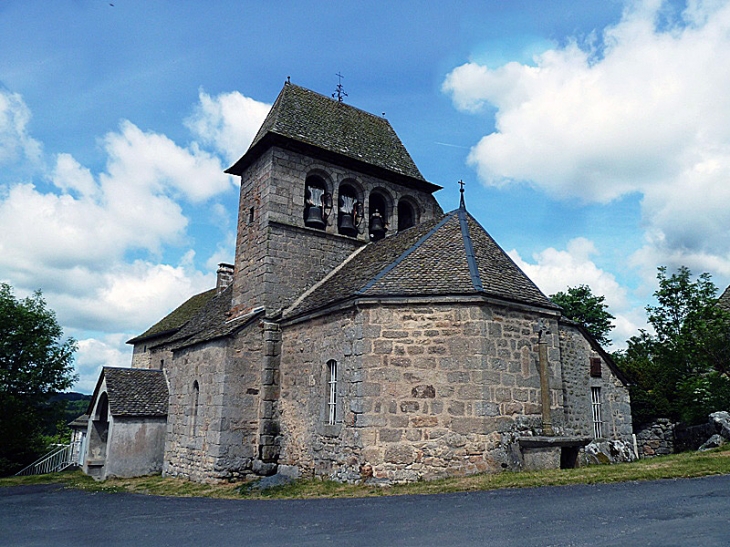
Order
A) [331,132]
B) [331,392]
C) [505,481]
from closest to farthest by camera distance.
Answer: [505,481] < [331,392] < [331,132]

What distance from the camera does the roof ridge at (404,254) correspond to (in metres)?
12.1

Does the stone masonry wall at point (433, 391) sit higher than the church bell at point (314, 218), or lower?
lower

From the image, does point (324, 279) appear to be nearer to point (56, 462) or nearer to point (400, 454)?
point (400, 454)

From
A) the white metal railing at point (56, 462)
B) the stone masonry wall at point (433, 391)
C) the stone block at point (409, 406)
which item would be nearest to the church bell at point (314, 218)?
the stone masonry wall at point (433, 391)

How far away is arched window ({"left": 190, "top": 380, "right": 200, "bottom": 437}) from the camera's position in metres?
15.6

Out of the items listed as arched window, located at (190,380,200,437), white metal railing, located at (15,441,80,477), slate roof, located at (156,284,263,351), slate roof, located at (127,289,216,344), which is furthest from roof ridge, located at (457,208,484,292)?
white metal railing, located at (15,441,80,477)

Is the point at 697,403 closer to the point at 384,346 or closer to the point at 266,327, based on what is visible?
the point at 384,346

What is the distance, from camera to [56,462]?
24469 millimetres

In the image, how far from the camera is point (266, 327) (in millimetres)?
15023

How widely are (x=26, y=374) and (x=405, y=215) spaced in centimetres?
2186

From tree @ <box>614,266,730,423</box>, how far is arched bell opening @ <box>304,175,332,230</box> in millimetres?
12054

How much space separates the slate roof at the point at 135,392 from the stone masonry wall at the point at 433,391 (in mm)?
8177

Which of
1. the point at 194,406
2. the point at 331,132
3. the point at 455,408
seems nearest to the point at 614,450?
the point at 455,408

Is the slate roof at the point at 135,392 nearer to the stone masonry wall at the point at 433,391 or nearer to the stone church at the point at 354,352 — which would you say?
the stone church at the point at 354,352
